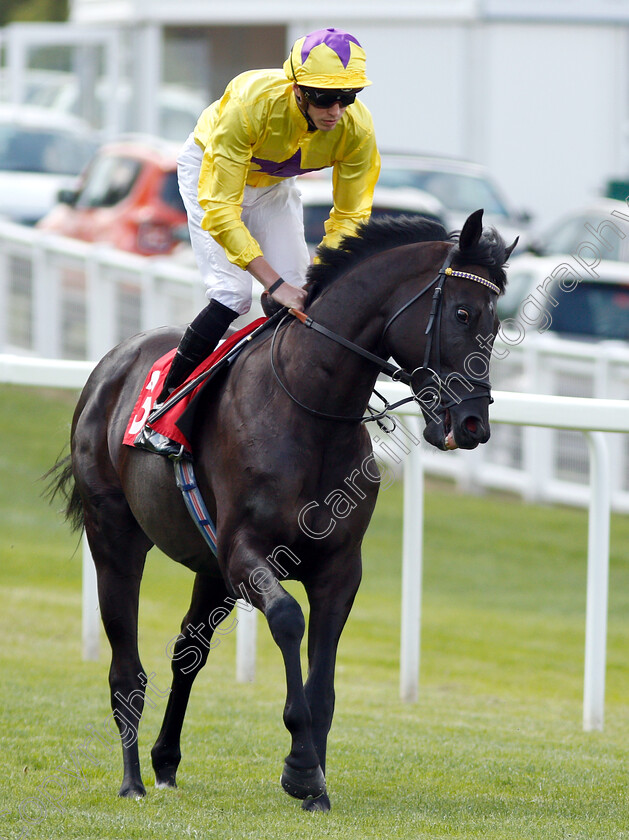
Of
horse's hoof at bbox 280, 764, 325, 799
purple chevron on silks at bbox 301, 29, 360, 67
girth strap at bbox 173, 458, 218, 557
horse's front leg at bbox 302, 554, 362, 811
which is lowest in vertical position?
horse's hoof at bbox 280, 764, 325, 799

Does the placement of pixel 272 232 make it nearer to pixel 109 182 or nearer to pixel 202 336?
pixel 202 336

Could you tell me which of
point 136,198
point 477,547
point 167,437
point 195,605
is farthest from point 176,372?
point 136,198

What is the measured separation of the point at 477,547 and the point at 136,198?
6783 millimetres

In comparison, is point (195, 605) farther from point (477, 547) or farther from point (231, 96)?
point (477, 547)

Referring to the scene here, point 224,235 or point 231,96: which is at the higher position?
point 231,96

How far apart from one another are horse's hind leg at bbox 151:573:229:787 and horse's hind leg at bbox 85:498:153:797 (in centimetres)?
11

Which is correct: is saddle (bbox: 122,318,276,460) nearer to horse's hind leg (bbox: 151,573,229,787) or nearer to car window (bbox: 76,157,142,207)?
horse's hind leg (bbox: 151,573,229,787)

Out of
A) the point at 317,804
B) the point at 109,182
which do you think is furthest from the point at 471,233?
the point at 109,182

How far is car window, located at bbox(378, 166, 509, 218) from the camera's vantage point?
15.3 metres

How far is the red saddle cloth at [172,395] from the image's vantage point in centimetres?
426

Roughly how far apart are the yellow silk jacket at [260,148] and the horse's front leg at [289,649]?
0.91m

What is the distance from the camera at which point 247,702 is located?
5.70 m

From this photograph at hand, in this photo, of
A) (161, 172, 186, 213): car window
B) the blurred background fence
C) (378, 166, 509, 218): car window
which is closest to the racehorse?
the blurred background fence

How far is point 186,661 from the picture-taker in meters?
4.64
